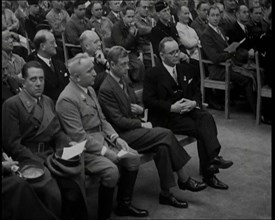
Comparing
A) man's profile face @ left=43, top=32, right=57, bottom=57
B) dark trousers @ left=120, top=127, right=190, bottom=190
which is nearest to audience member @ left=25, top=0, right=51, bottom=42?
man's profile face @ left=43, top=32, right=57, bottom=57

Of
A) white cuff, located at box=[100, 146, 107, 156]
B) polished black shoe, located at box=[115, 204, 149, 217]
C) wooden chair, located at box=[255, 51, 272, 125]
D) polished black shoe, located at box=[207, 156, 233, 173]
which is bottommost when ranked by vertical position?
polished black shoe, located at box=[115, 204, 149, 217]

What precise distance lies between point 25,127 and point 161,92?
1.36m

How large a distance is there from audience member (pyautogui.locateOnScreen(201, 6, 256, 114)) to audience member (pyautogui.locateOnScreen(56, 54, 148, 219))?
2.53m

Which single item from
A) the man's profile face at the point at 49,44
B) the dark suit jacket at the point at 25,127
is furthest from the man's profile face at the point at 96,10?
the dark suit jacket at the point at 25,127

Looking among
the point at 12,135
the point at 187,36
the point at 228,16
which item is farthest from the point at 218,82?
the point at 12,135

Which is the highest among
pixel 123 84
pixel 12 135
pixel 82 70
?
pixel 82 70

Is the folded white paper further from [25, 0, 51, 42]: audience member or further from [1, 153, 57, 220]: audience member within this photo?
[25, 0, 51, 42]: audience member

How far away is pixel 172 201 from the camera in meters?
4.09

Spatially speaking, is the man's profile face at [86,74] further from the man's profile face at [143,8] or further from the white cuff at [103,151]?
the man's profile face at [143,8]

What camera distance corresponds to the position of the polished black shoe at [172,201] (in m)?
4.07

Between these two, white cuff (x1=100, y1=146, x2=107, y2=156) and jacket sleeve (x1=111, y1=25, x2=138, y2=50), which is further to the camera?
jacket sleeve (x1=111, y1=25, x2=138, y2=50)

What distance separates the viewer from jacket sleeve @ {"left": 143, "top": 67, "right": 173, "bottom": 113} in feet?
14.8

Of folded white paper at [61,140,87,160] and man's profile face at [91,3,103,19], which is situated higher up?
man's profile face at [91,3,103,19]

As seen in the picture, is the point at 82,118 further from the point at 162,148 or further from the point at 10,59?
the point at 10,59
